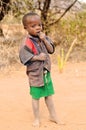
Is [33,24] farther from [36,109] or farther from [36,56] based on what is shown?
[36,109]

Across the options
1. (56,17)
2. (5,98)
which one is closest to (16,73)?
(5,98)

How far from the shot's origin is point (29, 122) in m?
5.25

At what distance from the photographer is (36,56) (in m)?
4.88

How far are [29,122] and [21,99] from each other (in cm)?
111

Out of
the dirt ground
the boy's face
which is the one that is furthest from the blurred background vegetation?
the boy's face

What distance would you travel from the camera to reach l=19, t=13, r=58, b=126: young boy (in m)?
4.89

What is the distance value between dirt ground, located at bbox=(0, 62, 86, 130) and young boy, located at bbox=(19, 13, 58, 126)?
0.98 ft

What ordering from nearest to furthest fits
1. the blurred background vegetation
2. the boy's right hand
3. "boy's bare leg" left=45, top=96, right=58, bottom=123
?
the boy's right hand < "boy's bare leg" left=45, top=96, right=58, bottom=123 < the blurred background vegetation

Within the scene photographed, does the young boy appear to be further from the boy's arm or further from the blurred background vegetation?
the blurred background vegetation

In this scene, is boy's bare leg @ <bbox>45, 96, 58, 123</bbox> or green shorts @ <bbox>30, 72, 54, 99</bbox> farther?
boy's bare leg @ <bbox>45, 96, 58, 123</bbox>

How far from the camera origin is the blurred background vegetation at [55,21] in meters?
10.9

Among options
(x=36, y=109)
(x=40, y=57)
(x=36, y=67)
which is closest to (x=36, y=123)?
(x=36, y=109)

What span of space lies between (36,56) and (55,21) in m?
6.46

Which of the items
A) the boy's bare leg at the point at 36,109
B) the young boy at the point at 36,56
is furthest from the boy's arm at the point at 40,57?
the boy's bare leg at the point at 36,109
